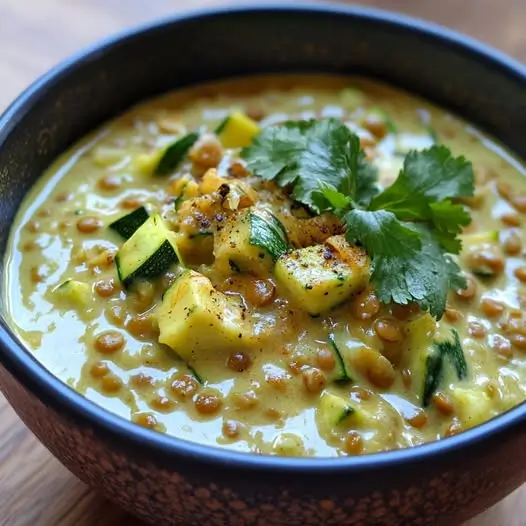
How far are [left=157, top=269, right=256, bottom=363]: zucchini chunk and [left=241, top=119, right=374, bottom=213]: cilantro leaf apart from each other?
35cm

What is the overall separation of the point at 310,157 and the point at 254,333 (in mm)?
497

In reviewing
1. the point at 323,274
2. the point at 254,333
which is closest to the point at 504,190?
the point at 323,274

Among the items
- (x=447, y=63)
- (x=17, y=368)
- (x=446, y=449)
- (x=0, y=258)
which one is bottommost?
(x=0, y=258)

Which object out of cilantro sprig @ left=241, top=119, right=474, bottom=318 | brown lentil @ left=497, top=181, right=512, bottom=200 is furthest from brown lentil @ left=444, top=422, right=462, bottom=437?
brown lentil @ left=497, top=181, right=512, bottom=200

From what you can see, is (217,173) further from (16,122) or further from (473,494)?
(473,494)

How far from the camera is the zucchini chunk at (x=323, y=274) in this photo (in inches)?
74.9

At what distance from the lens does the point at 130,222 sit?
217 centimetres

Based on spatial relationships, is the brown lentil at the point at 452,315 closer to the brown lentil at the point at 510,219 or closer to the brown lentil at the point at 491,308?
the brown lentil at the point at 491,308

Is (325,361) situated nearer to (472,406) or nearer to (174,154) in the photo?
(472,406)

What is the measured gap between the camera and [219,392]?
72.7 inches

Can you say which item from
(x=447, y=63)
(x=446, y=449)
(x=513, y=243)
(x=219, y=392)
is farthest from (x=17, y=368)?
(x=447, y=63)

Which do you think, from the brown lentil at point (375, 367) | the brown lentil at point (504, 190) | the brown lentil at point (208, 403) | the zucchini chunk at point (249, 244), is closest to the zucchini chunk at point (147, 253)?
the zucchini chunk at point (249, 244)

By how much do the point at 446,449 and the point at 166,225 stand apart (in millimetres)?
904

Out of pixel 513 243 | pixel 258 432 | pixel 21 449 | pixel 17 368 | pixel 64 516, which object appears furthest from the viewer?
pixel 513 243
